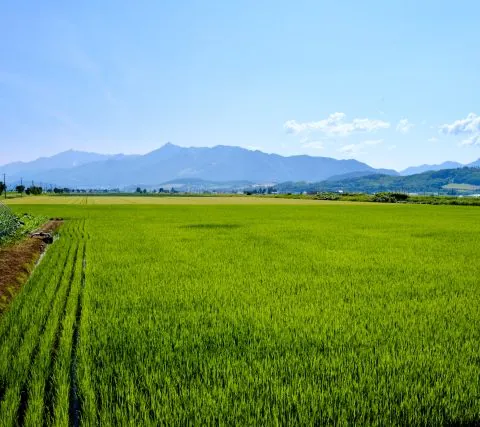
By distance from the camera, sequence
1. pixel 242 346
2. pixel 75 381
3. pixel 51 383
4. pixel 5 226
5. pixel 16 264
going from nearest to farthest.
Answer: pixel 51 383, pixel 75 381, pixel 242 346, pixel 16 264, pixel 5 226

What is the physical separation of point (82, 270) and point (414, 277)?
931 centimetres

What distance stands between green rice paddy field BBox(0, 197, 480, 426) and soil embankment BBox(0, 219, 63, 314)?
1.32 ft

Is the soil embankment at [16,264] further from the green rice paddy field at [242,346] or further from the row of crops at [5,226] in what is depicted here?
the row of crops at [5,226]

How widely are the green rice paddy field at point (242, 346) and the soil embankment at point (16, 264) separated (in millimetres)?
403

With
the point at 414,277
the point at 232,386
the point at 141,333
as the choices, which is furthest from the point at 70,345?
the point at 414,277

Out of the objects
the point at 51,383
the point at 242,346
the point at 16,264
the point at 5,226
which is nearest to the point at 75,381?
the point at 51,383

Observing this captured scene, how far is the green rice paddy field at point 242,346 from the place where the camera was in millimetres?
4219

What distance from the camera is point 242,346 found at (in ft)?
19.4

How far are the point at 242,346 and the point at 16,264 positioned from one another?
936 cm

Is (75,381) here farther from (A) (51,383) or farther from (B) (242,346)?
(B) (242,346)

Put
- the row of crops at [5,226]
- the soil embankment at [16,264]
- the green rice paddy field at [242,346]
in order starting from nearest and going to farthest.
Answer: the green rice paddy field at [242,346]
the soil embankment at [16,264]
the row of crops at [5,226]

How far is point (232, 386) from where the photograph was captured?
4.62 metres

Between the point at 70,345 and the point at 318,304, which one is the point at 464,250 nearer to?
the point at 318,304

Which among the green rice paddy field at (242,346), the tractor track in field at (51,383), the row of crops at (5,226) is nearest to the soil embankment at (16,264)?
the green rice paddy field at (242,346)
